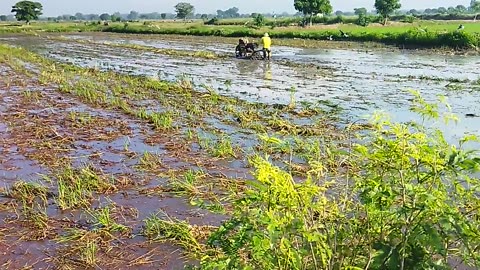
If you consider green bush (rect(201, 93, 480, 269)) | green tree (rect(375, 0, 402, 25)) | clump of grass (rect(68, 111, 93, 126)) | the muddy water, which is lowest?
the muddy water

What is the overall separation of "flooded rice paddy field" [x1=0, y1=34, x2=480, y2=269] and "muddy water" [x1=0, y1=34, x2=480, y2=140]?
0.08m

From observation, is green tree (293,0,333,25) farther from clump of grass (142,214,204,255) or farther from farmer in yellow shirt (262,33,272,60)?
clump of grass (142,214,204,255)

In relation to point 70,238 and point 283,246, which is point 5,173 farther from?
point 283,246

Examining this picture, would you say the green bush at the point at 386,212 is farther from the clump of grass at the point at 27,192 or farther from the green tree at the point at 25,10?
the green tree at the point at 25,10

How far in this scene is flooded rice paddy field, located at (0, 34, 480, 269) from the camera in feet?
15.3

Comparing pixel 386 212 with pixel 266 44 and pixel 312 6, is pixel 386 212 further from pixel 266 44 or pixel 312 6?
pixel 312 6

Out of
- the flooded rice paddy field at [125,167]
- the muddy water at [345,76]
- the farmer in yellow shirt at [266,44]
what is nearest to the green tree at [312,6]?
the muddy water at [345,76]

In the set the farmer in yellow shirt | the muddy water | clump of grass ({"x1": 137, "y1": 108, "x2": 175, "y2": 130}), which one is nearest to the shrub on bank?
the muddy water

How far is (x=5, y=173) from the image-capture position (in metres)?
6.73

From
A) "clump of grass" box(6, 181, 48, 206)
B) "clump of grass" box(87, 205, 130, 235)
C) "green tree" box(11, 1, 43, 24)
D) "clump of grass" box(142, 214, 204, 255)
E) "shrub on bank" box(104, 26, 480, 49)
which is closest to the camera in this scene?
"clump of grass" box(142, 214, 204, 255)

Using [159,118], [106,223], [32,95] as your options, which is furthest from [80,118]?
[106,223]

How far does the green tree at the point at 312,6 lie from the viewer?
51763 mm

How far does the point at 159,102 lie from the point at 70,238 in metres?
7.79

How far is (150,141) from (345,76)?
10377 mm
